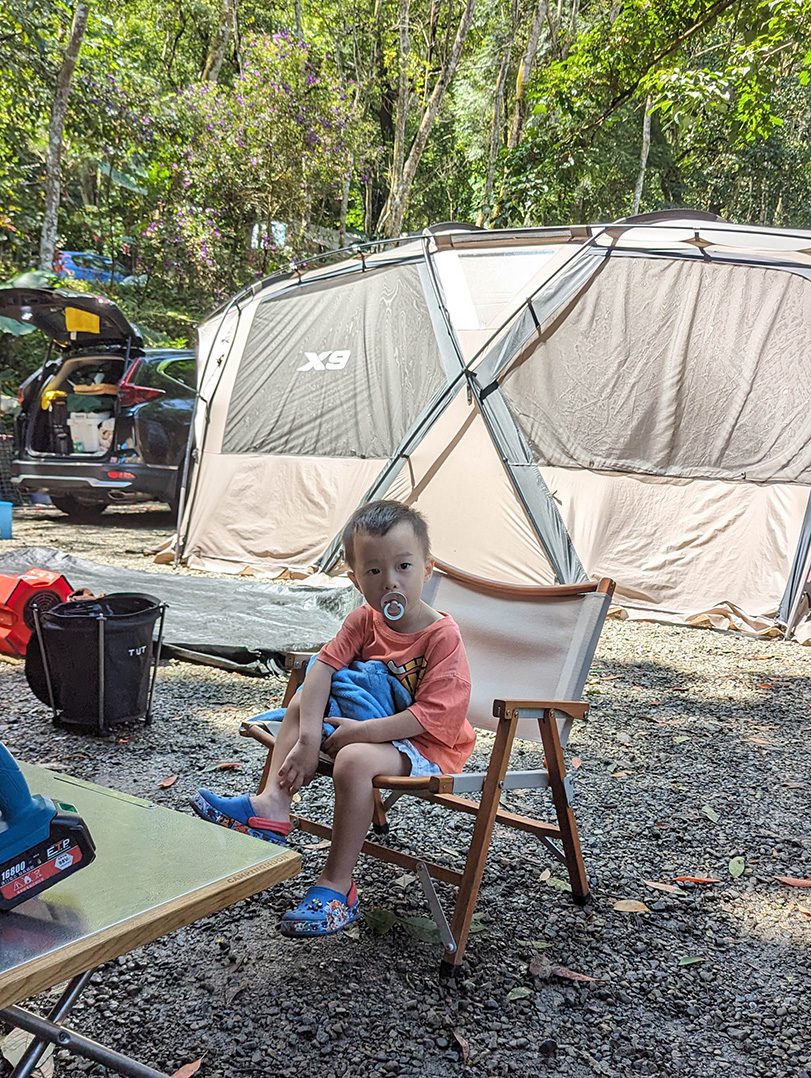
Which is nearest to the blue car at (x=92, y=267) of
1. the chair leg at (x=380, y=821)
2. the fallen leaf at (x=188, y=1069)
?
the chair leg at (x=380, y=821)

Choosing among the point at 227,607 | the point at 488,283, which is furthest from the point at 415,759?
the point at 488,283

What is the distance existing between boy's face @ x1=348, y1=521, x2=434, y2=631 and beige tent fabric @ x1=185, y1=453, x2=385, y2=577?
14.2 ft

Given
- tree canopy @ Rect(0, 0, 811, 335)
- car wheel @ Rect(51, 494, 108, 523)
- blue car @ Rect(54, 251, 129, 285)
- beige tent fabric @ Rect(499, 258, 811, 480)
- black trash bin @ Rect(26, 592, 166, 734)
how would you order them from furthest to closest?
blue car @ Rect(54, 251, 129, 285)
tree canopy @ Rect(0, 0, 811, 335)
car wheel @ Rect(51, 494, 108, 523)
beige tent fabric @ Rect(499, 258, 811, 480)
black trash bin @ Rect(26, 592, 166, 734)

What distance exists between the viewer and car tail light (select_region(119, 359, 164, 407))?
823 centimetres

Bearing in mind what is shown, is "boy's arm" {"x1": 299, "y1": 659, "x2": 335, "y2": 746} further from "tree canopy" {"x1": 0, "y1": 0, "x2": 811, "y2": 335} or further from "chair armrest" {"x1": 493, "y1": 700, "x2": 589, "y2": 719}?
"tree canopy" {"x1": 0, "y1": 0, "x2": 811, "y2": 335}

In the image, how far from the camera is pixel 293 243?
15461 millimetres

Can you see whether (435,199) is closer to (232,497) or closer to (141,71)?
(141,71)

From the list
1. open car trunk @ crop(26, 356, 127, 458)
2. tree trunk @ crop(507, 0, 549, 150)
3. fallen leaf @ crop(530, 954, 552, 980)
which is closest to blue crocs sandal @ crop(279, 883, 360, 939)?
fallen leaf @ crop(530, 954, 552, 980)

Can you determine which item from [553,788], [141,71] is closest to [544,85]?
[141,71]

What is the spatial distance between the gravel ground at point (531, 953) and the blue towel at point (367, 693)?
56cm

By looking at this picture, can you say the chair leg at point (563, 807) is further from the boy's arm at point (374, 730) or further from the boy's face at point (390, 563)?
the boy's face at point (390, 563)

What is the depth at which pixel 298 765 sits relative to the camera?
2.39m

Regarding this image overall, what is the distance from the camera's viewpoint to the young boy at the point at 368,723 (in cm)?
229

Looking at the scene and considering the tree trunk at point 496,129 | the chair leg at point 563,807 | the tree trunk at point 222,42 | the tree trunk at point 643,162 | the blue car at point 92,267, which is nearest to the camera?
the chair leg at point 563,807
